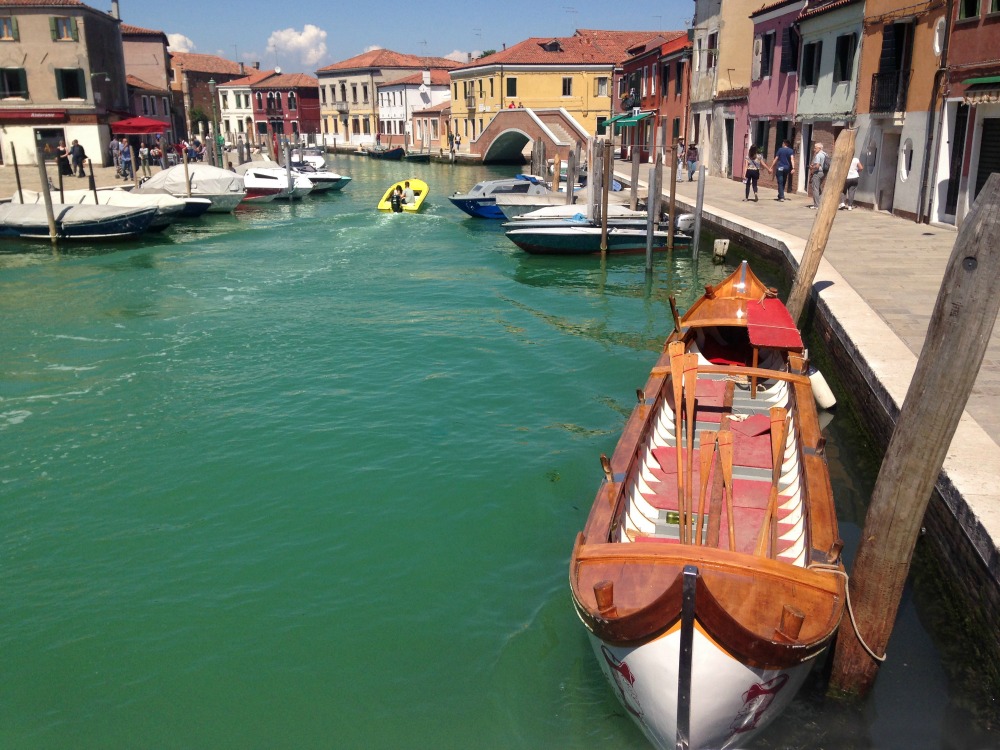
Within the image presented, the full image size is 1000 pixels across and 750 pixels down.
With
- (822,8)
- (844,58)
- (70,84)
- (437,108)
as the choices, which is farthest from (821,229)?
(437,108)

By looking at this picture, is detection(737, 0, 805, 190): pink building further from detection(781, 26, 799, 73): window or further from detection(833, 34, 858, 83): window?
detection(833, 34, 858, 83): window

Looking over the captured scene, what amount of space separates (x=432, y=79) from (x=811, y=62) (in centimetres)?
4794

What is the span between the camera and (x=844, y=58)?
62.7 feet

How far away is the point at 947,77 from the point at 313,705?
14147 millimetres

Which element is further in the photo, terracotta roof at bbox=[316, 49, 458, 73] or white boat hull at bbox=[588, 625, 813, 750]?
terracotta roof at bbox=[316, 49, 458, 73]

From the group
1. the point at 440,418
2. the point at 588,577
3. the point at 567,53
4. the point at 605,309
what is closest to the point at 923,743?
the point at 588,577

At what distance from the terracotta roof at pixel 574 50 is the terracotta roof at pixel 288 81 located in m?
27.9

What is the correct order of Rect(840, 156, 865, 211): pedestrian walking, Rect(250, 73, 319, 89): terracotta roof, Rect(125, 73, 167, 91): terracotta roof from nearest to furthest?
Rect(840, 156, 865, 211): pedestrian walking, Rect(125, 73, 167, 91): terracotta roof, Rect(250, 73, 319, 89): terracotta roof

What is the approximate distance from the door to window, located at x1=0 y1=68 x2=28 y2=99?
1269 inches

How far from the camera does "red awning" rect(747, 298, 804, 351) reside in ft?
24.7

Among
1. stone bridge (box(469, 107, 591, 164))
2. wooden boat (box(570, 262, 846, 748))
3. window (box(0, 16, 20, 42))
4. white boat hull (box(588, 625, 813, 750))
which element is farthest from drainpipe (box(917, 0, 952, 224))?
window (box(0, 16, 20, 42))

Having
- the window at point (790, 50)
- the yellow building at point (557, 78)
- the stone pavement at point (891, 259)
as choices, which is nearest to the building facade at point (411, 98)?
the yellow building at point (557, 78)

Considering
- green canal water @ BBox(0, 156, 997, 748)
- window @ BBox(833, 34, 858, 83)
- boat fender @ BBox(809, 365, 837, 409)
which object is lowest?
green canal water @ BBox(0, 156, 997, 748)

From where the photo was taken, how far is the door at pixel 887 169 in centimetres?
1675
